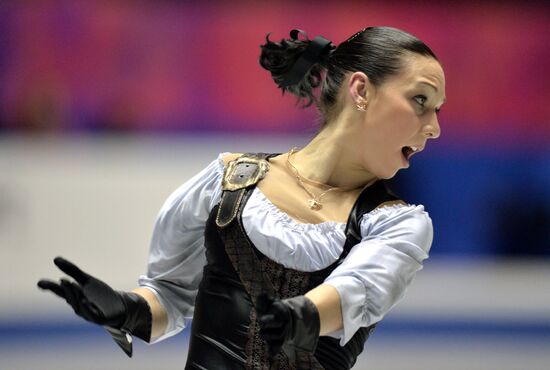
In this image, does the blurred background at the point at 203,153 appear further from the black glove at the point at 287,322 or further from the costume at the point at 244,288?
the black glove at the point at 287,322

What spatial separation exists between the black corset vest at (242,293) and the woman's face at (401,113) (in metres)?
0.09

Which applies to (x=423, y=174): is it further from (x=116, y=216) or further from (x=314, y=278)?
(x=314, y=278)

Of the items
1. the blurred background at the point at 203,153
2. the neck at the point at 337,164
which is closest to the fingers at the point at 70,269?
the neck at the point at 337,164

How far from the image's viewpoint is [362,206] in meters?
2.31

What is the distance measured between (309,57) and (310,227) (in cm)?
47

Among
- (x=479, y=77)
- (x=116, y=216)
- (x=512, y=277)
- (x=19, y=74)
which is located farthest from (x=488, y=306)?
(x=19, y=74)

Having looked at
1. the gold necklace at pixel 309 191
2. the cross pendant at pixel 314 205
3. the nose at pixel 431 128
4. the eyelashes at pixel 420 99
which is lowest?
the cross pendant at pixel 314 205

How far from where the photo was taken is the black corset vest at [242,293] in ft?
7.38

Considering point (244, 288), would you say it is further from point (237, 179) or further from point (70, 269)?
point (70, 269)

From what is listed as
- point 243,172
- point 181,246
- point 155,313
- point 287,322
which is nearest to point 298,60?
point 243,172

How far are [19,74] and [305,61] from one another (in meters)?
2.41

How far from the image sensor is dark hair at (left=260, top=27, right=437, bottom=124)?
232 cm

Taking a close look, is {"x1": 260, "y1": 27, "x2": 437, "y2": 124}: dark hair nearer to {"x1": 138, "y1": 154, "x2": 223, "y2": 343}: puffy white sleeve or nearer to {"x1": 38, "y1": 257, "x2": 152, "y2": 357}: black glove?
{"x1": 138, "y1": 154, "x2": 223, "y2": 343}: puffy white sleeve

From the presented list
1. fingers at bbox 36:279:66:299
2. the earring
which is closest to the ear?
the earring
